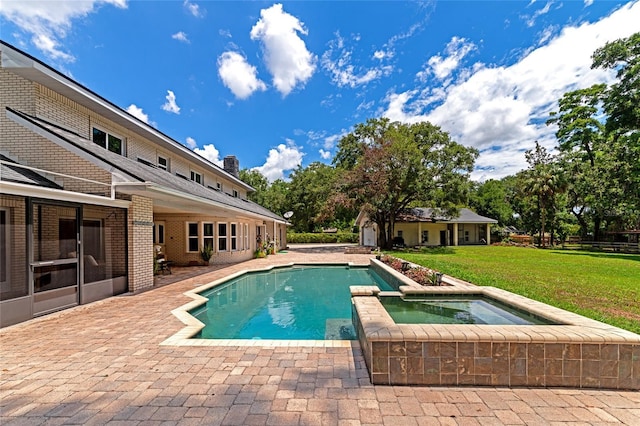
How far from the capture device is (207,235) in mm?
14438

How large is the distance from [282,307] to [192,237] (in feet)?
26.7

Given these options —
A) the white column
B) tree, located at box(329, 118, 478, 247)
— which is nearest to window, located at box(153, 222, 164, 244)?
tree, located at box(329, 118, 478, 247)

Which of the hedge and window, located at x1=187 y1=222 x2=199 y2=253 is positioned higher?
window, located at x1=187 y1=222 x2=199 y2=253

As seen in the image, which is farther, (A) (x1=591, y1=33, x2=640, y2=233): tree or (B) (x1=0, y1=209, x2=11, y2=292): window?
(A) (x1=591, y1=33, x2=640, y2=233): tree

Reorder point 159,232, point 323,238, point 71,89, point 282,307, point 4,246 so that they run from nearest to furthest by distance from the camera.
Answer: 1. point 4,246
2. point 71,89
3. point 282,307
4. point 159,232
5. point 323,238

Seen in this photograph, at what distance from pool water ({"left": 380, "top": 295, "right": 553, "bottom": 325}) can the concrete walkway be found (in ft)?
5.43

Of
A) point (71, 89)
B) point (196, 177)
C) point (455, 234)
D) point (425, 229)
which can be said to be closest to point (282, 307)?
point (71, 89)

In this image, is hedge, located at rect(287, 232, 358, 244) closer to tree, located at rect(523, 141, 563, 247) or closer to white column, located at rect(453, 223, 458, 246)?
white column, located at rect(453, 223, 458, 246)

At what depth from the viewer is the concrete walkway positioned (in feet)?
8.68

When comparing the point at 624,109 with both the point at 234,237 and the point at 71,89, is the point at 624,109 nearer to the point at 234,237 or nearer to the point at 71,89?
the point at 234,237

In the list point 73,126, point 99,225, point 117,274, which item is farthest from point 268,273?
point 73,126

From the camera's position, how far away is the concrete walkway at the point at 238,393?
8.68 feet

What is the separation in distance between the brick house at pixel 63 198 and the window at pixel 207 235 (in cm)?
404

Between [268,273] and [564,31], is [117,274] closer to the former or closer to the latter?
[268,273]
